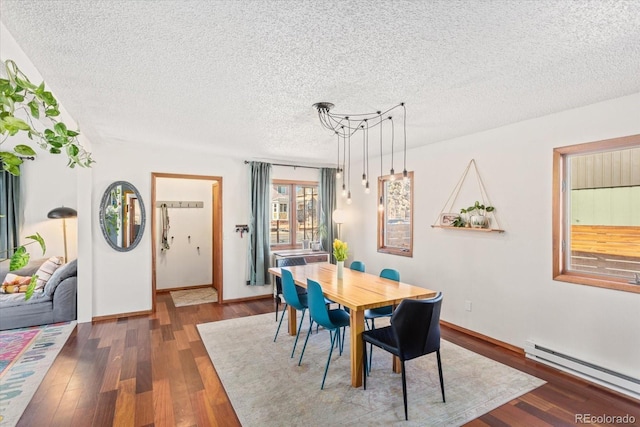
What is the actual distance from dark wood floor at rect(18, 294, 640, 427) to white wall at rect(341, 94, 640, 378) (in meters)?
0.35

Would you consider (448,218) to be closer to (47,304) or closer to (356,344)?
(356,344)

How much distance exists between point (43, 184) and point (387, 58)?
20.5ft

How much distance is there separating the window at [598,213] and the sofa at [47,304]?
229 inches

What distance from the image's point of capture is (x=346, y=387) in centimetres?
279

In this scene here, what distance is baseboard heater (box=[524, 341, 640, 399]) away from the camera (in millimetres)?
2684

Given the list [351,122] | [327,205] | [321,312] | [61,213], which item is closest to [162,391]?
[321,312]

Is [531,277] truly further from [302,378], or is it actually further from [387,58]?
[387,58]

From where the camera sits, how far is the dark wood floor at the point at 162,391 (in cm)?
239

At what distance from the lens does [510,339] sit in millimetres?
3588

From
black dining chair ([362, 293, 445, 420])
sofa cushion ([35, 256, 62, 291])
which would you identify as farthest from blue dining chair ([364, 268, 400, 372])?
sofa cushion ([35, 256, 62, 291])

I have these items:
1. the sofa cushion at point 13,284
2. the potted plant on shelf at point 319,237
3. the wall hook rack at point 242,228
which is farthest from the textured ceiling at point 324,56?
the potted plant on shelf at point 319,237

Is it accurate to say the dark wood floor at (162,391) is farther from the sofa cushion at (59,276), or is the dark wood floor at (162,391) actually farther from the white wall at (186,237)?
the white wall at (186,237)

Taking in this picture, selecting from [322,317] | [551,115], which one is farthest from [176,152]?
[551,115]

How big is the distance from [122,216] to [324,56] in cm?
404
